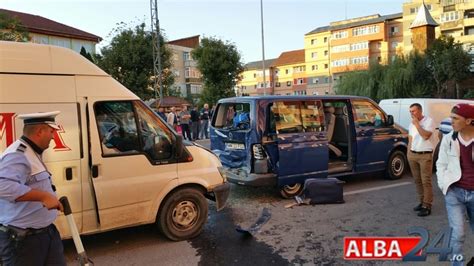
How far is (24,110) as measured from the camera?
428cm

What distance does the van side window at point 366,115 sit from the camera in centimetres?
819

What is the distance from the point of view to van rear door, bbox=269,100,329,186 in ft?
A: 22.9

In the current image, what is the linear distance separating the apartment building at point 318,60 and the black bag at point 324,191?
8067cm

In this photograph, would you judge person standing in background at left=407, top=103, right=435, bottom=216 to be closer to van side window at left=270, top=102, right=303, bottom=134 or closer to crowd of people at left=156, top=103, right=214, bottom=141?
van side window at left=270, top=102, right=303, bottom=134

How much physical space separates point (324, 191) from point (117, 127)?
3.82m

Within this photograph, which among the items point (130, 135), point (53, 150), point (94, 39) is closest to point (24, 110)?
point (53, 150)

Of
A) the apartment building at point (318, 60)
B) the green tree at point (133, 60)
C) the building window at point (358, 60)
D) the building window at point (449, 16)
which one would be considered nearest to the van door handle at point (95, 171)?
the green tree at point (133, 60)

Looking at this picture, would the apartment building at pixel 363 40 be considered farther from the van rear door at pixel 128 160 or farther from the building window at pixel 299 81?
the van rear door at pixel 128 160

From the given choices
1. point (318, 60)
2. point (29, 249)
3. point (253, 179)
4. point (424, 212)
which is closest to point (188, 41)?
point (318, 60)

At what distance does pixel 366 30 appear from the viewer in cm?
7988

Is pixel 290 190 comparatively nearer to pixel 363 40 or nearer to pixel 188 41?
pixel 188 41

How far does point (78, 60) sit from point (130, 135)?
1083mm

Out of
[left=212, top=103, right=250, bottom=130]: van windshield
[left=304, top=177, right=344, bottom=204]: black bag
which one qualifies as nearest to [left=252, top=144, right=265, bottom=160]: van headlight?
[left=212, top=103, right=250, bottom=130]: van windshield

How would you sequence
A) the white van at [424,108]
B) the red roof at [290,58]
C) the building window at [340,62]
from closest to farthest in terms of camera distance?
the white van at [424,108], the building window at [340,62], the red roof at [290,58]
